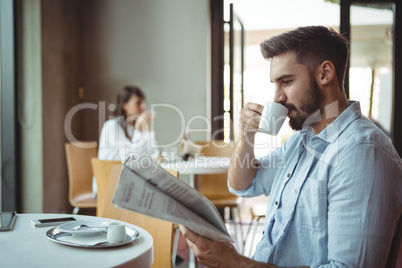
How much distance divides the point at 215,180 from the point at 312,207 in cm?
234

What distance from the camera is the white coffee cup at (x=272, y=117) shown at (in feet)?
4.43

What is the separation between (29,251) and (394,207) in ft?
2.96

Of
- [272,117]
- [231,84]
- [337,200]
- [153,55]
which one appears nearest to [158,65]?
[153,55]

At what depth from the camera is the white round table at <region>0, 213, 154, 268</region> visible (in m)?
0.91

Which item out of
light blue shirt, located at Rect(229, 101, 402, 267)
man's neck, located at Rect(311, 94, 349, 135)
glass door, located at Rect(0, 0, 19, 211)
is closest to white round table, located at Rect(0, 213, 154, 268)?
light blue shirt, located at Rect(229, 101, 402, 267)

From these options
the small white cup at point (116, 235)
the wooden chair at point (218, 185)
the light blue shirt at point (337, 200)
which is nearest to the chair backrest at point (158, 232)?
the light blue shirt at point (337, 200)

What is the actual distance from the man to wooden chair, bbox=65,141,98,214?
6.73ft

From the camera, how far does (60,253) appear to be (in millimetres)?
972

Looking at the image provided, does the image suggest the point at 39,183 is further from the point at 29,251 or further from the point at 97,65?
the point at 29,251

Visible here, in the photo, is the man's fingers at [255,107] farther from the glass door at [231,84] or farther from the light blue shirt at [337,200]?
the glass door at [231,84]

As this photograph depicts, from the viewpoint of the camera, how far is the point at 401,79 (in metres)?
4.14

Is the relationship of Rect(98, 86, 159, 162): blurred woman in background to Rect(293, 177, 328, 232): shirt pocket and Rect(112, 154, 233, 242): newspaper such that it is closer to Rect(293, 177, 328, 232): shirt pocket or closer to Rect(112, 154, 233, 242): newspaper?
Rect(293, 177, 328, 232): shirt pocket

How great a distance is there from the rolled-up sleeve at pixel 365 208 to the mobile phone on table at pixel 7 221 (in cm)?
93

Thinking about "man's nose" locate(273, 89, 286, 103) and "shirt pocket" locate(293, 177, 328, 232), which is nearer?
"shirt pocket" locate(293, 177, 328, 232)
